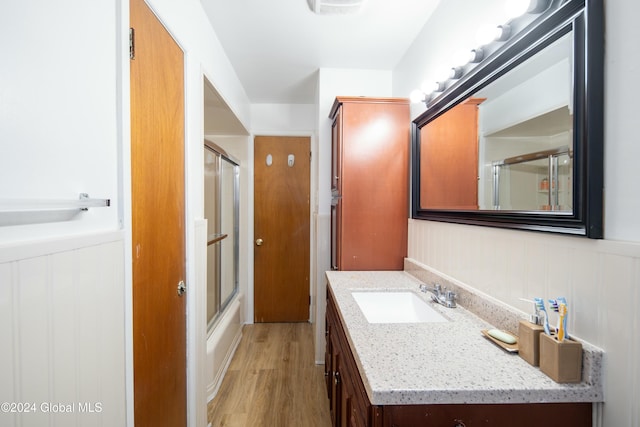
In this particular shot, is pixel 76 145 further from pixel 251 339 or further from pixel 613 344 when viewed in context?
pixel 251 339

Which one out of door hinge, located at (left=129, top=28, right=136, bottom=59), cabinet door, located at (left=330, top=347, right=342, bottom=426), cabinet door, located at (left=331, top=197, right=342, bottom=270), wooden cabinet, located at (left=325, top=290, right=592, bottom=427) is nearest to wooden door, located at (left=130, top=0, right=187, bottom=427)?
door hinge, located at (left=129, top=28, right=136, bottom=59)

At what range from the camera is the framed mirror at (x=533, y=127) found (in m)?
0.74

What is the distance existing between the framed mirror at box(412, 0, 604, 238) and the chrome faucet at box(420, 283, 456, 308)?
35 cm

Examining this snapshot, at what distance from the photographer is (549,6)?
0.86m

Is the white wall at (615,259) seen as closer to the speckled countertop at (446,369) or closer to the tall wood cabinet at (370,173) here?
the speckled countertop at (446,369)

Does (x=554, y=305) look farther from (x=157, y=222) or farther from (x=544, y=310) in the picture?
(x=157, y=222)

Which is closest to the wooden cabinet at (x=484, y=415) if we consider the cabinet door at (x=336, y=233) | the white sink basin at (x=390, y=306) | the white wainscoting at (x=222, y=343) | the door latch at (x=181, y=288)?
the white sink basin at (x=390, y=306)

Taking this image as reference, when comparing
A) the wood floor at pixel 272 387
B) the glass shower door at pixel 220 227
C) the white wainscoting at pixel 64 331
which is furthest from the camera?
the glass shower door at pixel 220 227

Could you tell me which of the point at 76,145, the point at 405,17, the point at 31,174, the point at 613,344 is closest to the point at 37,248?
the point at 31,174

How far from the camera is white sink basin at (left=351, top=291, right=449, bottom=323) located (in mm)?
1484

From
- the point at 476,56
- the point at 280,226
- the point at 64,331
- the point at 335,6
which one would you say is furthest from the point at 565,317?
the point at 280,226

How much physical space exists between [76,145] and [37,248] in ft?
0.91

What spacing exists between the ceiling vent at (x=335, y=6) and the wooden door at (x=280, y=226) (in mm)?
1672

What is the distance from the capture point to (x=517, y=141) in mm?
1013
